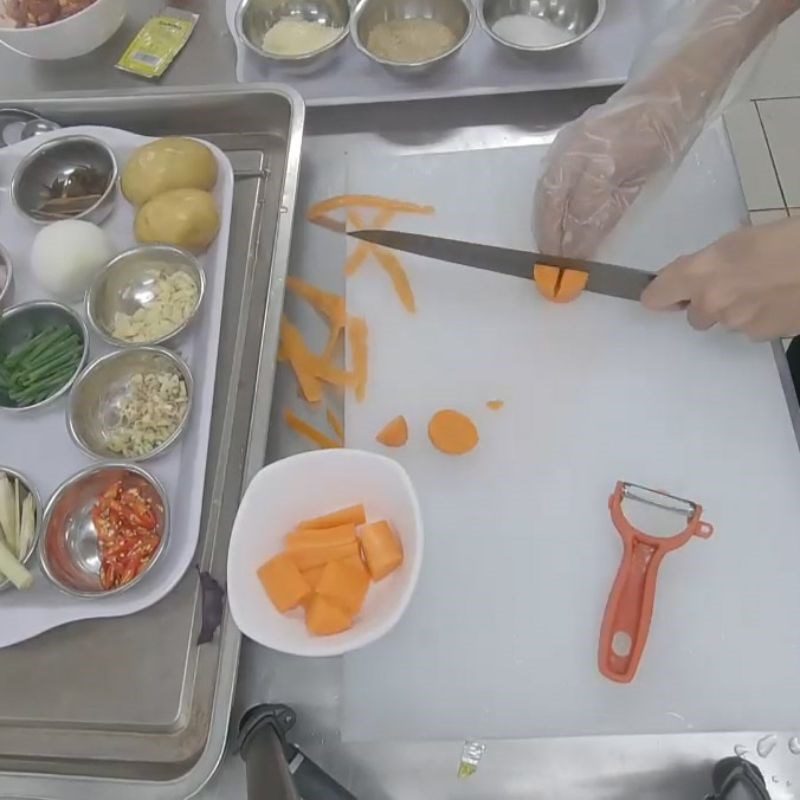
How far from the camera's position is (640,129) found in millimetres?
936

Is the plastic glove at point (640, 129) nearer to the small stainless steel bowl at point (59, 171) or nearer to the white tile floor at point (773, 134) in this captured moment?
the small stainless steel bowl at point (59, 171)

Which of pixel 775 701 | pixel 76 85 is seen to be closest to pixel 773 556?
pixel 775 701

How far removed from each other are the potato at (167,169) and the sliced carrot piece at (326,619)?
55 centimetres

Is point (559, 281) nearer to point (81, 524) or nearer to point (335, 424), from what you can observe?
point (335, 424)

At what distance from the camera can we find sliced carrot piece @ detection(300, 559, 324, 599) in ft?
2.47

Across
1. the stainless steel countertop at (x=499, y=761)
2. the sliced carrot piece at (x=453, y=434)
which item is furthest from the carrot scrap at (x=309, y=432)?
the stainless steel countertop at (x=499, y=761)

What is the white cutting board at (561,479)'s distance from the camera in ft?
2.59

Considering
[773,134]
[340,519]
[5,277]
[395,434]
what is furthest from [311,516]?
[773,134]

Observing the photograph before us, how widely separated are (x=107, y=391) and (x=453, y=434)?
404 mm

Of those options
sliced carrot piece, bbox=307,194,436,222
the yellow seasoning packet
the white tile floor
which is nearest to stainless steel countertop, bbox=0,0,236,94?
the yellow seasoning packet

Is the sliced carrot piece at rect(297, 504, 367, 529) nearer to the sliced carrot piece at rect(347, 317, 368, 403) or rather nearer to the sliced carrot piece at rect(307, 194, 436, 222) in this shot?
the sliced carrot piece at rect(347, 317, 368, 403)

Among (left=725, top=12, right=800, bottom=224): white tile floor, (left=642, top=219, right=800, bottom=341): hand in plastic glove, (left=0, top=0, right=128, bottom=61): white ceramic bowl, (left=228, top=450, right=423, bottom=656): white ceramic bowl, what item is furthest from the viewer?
(left=725, top=12, right=800, bottom=224): white tile floor

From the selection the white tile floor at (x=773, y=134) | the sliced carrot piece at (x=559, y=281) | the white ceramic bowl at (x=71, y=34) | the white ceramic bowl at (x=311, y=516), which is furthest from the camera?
the white tile floor at (x=773, y=134)

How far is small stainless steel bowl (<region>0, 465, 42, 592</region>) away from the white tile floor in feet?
4.87
